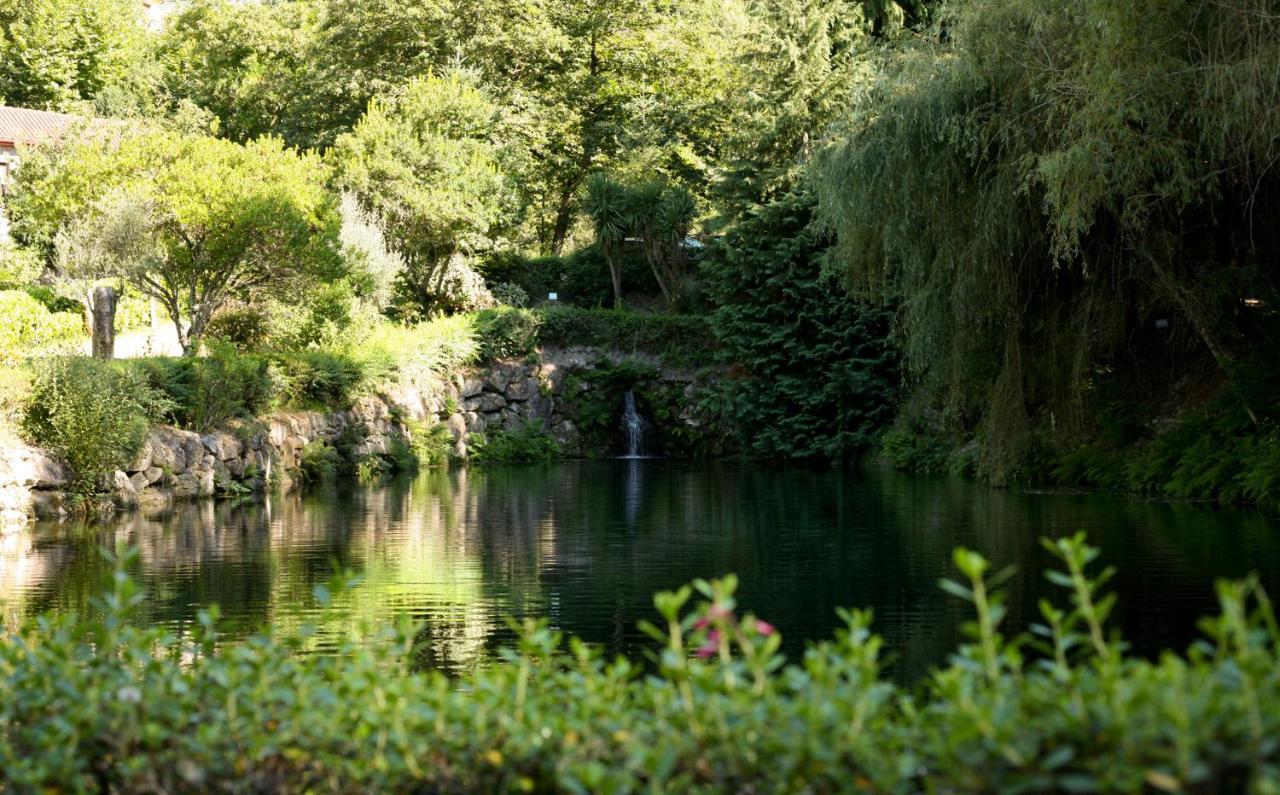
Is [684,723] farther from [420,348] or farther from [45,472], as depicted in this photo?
[420,348]

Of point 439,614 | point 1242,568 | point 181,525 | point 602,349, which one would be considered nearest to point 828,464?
point 602,349

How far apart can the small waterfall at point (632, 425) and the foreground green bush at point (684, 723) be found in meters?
30.1

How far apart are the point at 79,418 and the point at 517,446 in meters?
15.4

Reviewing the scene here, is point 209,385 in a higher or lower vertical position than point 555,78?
lower

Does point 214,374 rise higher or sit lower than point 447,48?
lower

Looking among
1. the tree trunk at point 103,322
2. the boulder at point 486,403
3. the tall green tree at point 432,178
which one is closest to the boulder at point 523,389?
the boulder at point 486,403

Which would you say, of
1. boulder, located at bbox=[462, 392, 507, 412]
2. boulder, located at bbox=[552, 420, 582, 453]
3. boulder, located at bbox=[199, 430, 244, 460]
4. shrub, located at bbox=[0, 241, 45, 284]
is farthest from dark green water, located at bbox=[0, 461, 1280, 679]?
shrub, located at bbox=[0, 241, 45, 284]

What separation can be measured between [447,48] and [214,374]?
20643 mm

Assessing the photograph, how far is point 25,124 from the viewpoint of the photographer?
4497cm

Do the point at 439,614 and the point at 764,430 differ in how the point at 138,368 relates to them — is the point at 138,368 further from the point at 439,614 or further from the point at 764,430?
the point at 764,430

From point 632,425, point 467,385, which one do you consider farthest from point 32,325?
point 632,425

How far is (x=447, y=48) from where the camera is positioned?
40.1 metres

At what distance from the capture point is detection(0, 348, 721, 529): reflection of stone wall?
17.7 metres

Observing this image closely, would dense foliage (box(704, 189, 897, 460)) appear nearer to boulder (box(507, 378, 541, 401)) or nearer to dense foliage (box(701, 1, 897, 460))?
dense foliage (box(701, 1, 897, 460))
